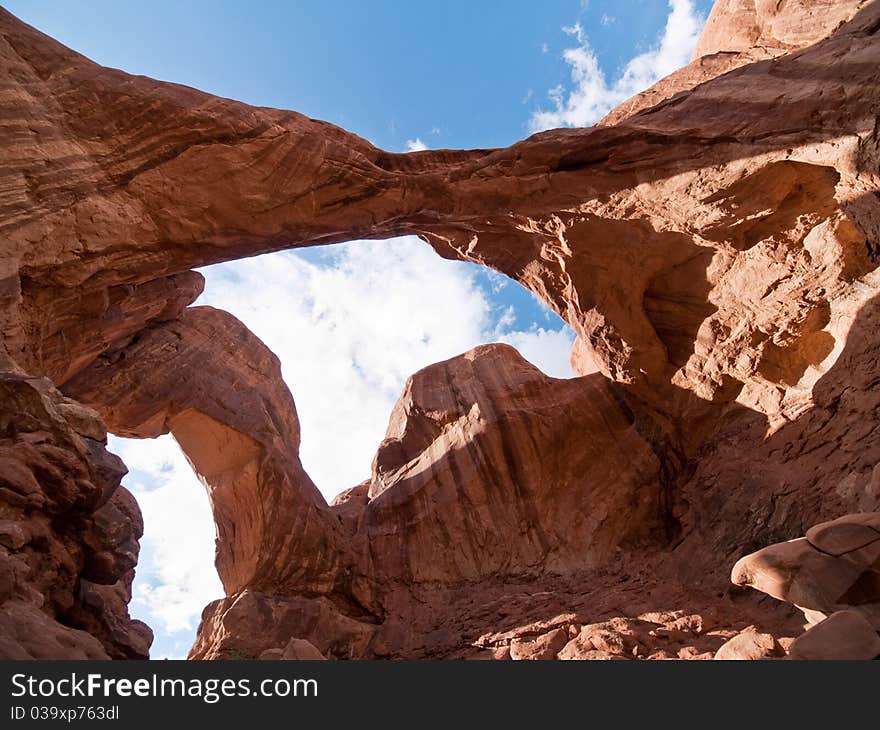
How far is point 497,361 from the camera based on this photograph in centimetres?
2072

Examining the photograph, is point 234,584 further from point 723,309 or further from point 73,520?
point 723,309

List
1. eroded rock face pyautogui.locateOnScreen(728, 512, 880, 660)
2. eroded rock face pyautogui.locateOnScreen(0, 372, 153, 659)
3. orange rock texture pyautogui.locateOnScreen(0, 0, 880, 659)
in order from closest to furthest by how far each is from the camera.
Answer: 1. eroded rock face pyautogui.locateOnScreen(728, 512, 880, 660)
2. eroded rock face pyautogui.locateOnScreen(0, 372, 153, 659)
3. orange rock texture pyautogui.locateOnScreen(0, 0, 880, 659)

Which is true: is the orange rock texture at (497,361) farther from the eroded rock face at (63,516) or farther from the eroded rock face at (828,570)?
the eroded rock face at (828,570)

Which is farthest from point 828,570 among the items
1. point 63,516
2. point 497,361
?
point 497,361

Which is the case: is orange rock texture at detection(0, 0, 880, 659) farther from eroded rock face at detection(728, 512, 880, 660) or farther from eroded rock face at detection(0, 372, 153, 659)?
eroded rock face at detection(728, 512, 880, 660)

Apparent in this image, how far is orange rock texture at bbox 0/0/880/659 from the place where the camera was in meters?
11.2

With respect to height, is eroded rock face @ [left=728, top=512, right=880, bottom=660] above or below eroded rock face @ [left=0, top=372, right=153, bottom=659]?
below

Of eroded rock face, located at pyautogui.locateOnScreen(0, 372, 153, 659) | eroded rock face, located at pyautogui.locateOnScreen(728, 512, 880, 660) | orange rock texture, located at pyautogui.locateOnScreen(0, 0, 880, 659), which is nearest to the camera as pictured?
eroded rock face, located at pyautogui.locateOnScreen(728, 512, 880, 660)

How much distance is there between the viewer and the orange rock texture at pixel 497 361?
1120 cm

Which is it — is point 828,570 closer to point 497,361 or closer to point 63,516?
point 63,516

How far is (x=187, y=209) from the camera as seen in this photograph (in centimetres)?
1373

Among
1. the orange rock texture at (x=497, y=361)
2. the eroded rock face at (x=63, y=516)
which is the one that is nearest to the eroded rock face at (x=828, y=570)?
the orange rock texture at (x=497, y=361)

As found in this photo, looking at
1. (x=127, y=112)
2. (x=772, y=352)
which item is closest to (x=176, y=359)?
(x=127, y=112)

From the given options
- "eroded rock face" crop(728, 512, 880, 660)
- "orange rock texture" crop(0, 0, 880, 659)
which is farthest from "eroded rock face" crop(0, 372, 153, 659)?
"eroded rock face" crop(728, 512, 880, 660)
